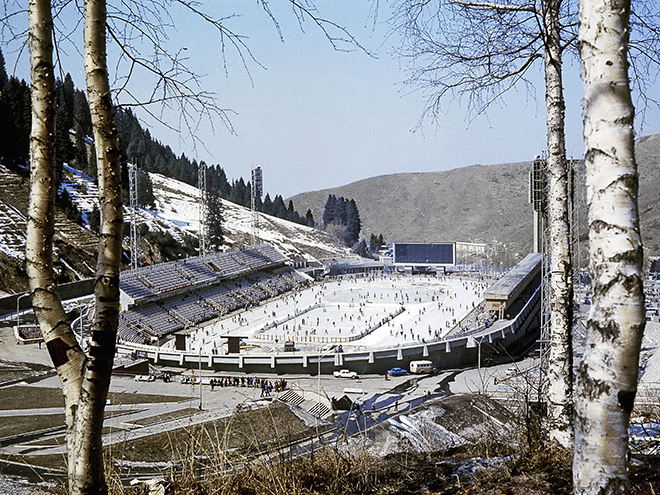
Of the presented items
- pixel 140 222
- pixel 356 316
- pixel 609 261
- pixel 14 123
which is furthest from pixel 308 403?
pixel 14 123

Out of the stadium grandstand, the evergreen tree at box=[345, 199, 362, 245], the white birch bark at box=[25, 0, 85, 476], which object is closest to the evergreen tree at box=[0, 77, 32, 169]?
the stadium grandstand

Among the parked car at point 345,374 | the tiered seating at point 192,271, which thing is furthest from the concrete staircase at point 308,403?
the tiered seating at point 192,271

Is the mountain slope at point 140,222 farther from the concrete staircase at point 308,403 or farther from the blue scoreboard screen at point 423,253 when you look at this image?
the concrete staircase at point 308,403

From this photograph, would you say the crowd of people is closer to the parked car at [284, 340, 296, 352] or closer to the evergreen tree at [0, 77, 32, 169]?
the parked car at [284, 340, 296, 352]

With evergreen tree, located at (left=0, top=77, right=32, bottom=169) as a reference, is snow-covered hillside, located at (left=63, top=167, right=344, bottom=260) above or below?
below

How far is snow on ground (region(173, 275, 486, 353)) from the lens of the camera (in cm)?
3831

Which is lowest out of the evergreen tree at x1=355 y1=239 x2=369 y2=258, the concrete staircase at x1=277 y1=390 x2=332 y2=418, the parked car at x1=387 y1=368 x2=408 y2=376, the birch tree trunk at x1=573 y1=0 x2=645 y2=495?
the parked car at x1=387 y1=368 x2=408 y2=376

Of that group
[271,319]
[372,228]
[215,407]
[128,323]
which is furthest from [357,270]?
[372,228]

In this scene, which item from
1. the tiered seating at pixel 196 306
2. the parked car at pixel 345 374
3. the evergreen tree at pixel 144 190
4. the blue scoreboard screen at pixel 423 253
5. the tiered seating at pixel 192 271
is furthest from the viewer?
the evergreen tree at pixel 144 190

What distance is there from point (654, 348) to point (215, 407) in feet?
86.0

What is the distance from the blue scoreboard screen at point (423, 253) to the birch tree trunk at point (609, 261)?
7111cm

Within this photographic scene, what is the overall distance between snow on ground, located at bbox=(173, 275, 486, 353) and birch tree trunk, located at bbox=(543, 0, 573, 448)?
1093 inches

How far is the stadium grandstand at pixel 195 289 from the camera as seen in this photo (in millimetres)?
41000

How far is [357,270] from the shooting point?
8131 cm
